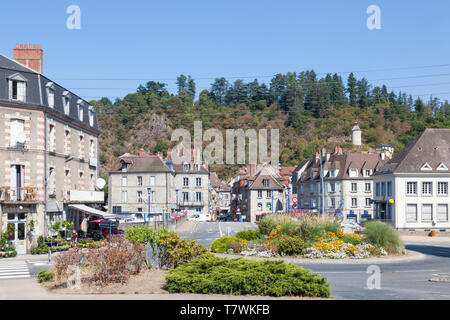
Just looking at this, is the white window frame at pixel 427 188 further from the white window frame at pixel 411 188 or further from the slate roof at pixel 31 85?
the slate roof at pixel 31 85

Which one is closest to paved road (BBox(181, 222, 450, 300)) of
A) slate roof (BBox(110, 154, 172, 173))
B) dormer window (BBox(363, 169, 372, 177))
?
dormer window (BBox(363, 169, 372, 177))

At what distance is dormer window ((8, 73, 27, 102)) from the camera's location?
30.8 m

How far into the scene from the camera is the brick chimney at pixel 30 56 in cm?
3694

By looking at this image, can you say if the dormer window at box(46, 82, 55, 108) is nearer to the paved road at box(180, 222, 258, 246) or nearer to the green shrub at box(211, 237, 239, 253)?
the paved road at box(180, 222, 258, 246)

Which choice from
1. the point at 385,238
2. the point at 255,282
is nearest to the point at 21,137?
the point at 385,238

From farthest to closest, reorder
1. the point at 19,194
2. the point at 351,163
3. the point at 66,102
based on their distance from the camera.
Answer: the point at 351,163 → the point at 66,102 → the point at 19,194

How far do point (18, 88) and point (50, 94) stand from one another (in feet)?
8.54

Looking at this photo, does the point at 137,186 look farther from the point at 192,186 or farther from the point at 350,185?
the point at 350,185

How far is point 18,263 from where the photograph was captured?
2509 cm

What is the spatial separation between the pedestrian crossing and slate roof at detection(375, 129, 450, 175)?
122ft

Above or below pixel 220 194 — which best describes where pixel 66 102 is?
above

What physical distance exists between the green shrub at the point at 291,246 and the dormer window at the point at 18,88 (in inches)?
707

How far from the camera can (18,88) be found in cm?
3100
